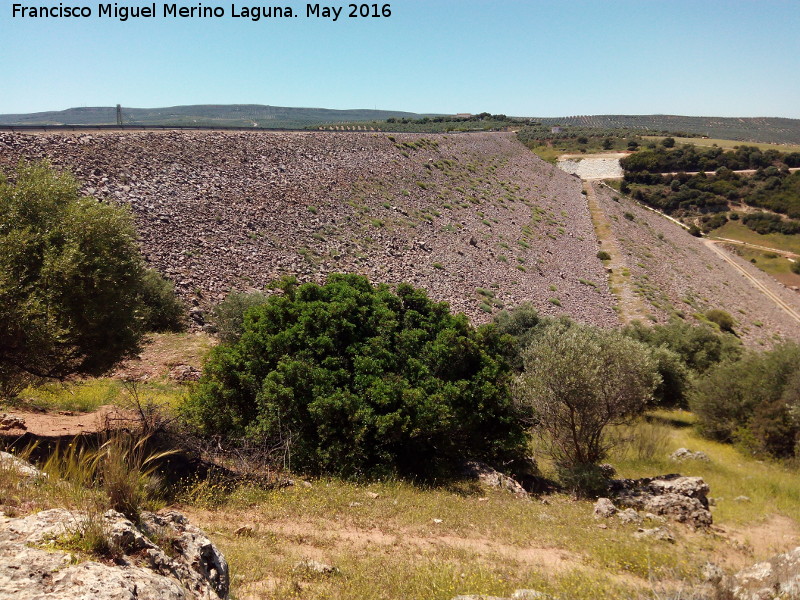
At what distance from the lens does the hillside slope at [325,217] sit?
20.5 meters

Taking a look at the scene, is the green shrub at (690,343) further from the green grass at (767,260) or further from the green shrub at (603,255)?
the green grass at (767,260)

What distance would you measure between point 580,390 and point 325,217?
17391mm

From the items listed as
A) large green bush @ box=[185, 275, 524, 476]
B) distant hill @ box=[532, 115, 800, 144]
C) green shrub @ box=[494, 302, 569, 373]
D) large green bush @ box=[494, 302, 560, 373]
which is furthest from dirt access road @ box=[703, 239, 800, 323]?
distant hill @ box=[532, 115, 800, 144]

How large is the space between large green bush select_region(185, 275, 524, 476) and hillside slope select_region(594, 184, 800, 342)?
22.7 meters

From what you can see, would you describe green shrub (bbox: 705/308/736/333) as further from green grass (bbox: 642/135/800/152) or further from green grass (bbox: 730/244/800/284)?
green grass (bbox: 642/135/800/152)

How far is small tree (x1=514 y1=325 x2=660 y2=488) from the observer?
1265 centimetres

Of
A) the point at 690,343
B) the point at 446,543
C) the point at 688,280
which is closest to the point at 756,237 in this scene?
the point at 688,280

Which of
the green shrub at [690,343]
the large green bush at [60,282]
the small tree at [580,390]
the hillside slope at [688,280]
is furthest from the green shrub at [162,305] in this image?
the hillside slope at [688,280]

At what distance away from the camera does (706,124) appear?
170000mm

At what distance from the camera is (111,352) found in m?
9.82

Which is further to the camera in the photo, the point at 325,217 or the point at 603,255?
the point at 603,255

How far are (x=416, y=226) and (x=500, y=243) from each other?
6383mm

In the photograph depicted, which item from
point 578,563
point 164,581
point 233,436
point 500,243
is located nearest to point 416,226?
point 500,243

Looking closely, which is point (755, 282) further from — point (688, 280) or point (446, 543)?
point (446, 543)
